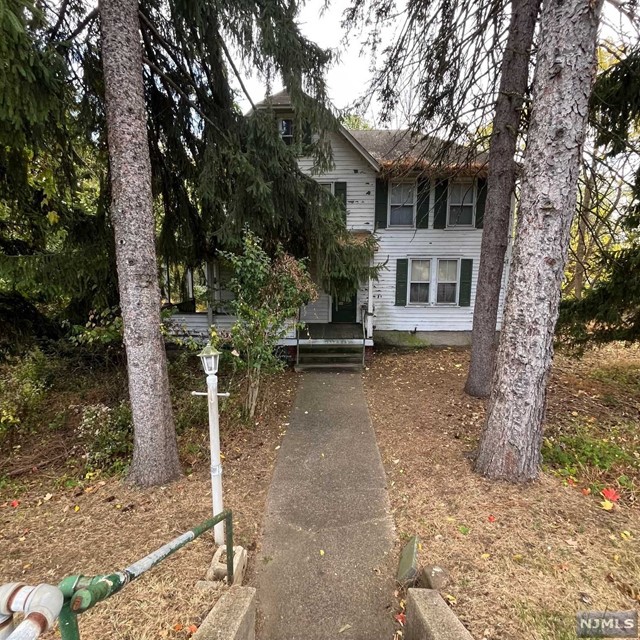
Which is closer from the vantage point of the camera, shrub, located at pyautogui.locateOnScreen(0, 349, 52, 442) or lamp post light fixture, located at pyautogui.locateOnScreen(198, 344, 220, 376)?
lamp post light fixture, located at pyautogui.locateOnScreen(198, 344, 220, 376)

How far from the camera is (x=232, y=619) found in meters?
1.96

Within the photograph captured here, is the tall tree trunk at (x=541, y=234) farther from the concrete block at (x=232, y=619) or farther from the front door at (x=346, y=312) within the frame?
the front door at (x=346, y=312)

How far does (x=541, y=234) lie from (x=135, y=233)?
12.5 ft

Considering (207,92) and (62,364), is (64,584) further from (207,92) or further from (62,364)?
(62,364)

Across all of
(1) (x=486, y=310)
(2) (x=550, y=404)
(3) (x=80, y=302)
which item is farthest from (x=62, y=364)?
(2) (x=550, y=404)

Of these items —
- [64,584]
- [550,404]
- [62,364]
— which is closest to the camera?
[64,584]

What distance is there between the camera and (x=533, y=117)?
3074 mm

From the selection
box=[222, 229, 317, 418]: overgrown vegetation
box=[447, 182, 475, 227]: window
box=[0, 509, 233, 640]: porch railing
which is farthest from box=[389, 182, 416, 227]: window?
box=[0, 509, 233, 640]: porch railing

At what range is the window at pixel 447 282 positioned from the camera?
10523mm

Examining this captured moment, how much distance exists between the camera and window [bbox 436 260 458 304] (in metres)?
10.5

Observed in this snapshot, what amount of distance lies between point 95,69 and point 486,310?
Answer: 658 cm

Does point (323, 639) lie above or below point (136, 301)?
below

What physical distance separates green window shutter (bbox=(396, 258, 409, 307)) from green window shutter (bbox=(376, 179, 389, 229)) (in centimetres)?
122

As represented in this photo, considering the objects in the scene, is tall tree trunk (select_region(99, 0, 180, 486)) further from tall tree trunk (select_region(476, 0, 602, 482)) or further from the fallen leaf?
the fallen leaf
